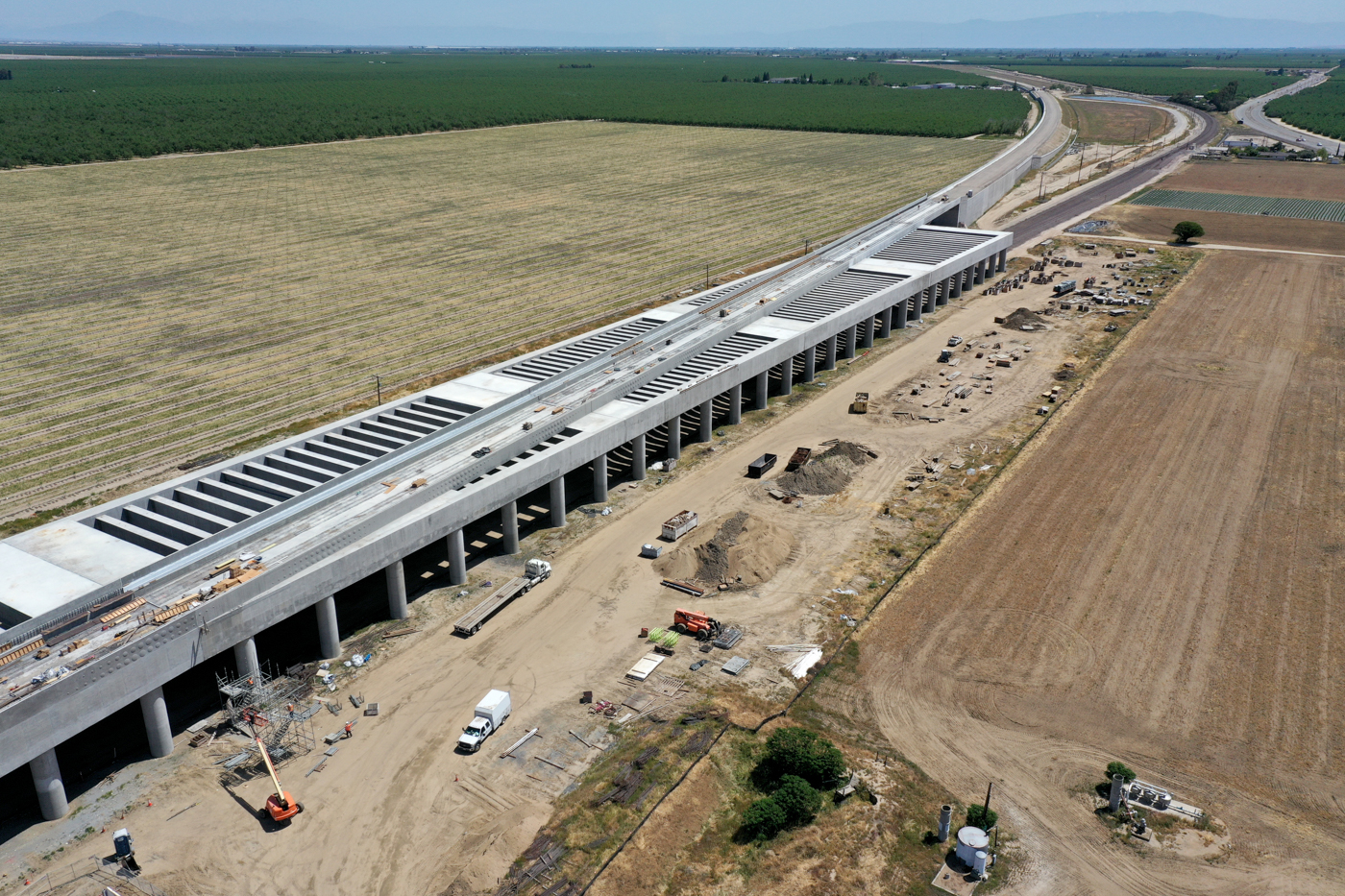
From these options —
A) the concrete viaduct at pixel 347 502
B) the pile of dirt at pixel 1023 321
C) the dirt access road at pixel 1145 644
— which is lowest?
the dirt access road at pixel 1145 644

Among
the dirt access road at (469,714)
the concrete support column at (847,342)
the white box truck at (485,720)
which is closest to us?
the dirt access road at (469,714)

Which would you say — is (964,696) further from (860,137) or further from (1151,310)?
(860,137)

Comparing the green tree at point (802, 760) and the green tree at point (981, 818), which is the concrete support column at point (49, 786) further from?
the green tree at point (981, 818)

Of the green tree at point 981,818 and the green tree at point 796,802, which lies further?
the green tree at point 796,802

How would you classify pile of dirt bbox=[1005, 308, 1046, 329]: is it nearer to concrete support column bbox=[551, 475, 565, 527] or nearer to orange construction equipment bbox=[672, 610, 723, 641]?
concrete support column bbox=[551, 475, 565, 527]

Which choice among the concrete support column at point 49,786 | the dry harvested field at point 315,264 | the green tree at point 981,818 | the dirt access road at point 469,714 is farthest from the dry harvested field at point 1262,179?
the concrete support column at point 49,786

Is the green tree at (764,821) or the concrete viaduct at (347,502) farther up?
the concrete viaduct at (347,502)

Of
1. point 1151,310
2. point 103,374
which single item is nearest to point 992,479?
point 1151,310
